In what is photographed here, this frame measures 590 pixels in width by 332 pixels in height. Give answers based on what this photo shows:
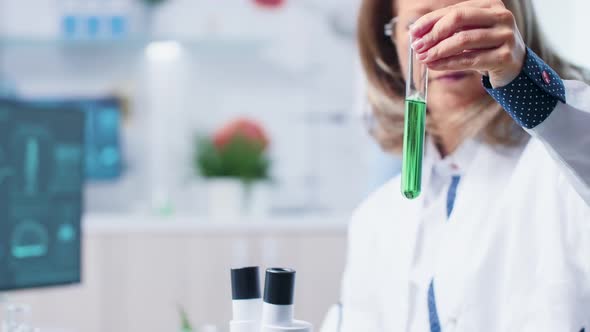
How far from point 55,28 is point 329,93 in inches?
50.7

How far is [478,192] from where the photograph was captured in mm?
1161

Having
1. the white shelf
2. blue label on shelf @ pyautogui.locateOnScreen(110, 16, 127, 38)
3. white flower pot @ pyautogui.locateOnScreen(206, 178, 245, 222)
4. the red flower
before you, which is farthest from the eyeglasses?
blue label on shelf @ pyautogui.locateOnScreen(110, 16, 127, 38)

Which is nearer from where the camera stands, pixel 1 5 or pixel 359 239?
pixel 359 239

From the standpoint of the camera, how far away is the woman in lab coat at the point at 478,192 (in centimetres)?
77

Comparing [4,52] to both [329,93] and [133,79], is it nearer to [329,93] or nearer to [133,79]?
[133,79]

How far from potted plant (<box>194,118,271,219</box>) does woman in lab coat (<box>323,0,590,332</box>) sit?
196 cm

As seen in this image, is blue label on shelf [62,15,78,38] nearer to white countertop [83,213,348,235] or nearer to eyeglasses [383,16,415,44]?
white countertop [83,213,348,235]

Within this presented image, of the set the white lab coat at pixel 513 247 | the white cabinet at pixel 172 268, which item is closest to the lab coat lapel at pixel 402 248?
the white lab coat at pixel 513 247

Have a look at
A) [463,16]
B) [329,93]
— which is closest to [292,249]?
[329,93]

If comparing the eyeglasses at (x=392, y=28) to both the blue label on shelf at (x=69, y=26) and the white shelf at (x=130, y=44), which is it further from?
the blue label on shelf at (x=69, y=26)

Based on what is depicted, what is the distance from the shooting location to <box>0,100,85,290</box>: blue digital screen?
1.22m

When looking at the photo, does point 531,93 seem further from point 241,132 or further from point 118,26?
point 118,26

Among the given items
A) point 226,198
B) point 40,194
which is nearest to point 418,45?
point 40,194

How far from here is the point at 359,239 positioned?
1382mm
